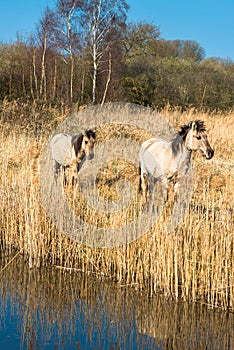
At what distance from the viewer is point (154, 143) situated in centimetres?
728

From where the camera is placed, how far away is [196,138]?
6.86 m

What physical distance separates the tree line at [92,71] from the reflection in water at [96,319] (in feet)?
41.1

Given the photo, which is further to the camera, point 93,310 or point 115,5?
point 115,5

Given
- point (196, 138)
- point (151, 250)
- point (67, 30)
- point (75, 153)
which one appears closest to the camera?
point (151, 250)

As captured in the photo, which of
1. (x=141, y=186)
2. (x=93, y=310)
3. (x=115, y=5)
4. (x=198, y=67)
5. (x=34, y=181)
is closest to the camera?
(x=93, y=310)

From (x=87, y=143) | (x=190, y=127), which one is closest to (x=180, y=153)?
(x=190, y=127)

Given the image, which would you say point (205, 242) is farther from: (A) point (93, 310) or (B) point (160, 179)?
(B) point (160, 179)

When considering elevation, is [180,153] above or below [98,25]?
below

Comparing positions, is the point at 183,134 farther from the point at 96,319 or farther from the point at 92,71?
the point at 92,71

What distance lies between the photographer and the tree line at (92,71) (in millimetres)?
20125

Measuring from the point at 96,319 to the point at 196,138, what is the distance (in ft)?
11.3

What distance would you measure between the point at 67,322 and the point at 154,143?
12.1 feet

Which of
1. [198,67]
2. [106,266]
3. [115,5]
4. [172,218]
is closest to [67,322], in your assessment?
[106,266]

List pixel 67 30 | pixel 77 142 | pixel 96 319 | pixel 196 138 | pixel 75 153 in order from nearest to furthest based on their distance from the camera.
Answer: pixel 96 319 < pixel 196 138 < pixel 75 153 < pixel 77 142 < pixel 67 30
